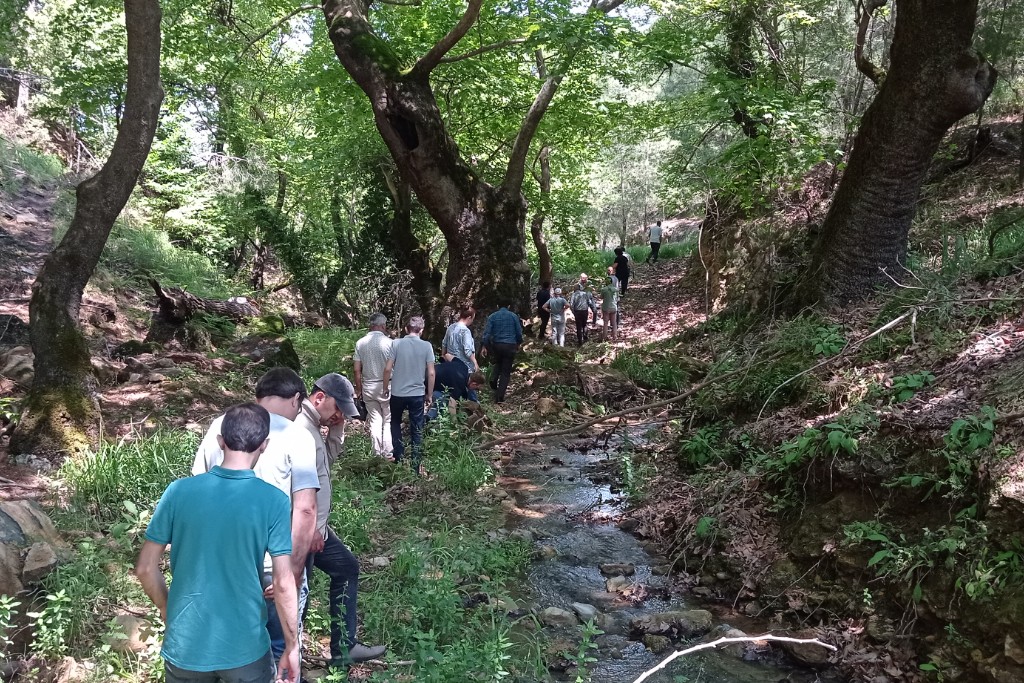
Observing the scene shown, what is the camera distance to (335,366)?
13562 mm

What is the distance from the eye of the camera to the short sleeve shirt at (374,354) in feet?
25.5

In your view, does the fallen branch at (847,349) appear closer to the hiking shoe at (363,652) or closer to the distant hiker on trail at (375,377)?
the distant hiker on trail at (375,377)

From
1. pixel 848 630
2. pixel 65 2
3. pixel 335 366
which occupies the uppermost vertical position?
pixel 65 2

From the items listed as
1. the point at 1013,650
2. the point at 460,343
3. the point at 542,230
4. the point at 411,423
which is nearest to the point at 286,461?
the point at 1013,650

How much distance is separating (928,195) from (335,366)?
38.7 ft

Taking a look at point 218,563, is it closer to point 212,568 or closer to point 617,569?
point 212,568

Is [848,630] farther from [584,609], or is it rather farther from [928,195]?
[928,195]

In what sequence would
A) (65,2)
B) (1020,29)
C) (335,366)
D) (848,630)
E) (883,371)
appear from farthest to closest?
1. (65,2)
2. (335,366)
3. (1020,29)
4. (883,371)
5. (848,630)

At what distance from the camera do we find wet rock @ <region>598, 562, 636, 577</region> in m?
6.07

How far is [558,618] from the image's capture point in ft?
17.1

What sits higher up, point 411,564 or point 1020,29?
point 1020,29

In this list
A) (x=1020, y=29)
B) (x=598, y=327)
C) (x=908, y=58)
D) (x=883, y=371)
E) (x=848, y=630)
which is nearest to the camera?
(x=848, y=630)

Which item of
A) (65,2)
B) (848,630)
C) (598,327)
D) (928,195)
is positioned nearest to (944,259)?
(848,630)

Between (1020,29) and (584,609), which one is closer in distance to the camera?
(584,609)
